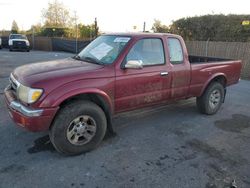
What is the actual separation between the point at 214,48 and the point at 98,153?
414 inches

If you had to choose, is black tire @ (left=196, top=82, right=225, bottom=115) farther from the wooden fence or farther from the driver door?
the wooden fence

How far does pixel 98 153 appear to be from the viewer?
369cm

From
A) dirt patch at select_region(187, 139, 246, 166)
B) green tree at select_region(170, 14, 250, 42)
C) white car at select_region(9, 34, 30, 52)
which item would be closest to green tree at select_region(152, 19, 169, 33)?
green tree at select_region(170, 14, 250, 42)

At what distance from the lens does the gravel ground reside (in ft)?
9.97

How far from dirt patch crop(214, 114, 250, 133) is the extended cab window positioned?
1.90 meters

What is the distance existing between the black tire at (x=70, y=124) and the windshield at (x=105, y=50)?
0.84 metres

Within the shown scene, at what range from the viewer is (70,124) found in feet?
11.4

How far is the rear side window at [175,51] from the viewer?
15.3 feet

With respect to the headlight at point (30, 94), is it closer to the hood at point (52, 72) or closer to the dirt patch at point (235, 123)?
the hood at point (52, 72)

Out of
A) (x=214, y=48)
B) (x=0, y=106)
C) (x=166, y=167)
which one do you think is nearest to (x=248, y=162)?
(x=166, y=167)

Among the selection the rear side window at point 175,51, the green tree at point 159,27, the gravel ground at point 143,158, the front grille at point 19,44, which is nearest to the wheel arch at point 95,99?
the gravel ground at point 143,158

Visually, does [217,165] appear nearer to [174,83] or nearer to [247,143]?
[247,143]

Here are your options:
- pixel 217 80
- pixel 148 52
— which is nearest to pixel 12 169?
pixel 148 52

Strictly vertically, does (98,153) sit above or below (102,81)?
below
